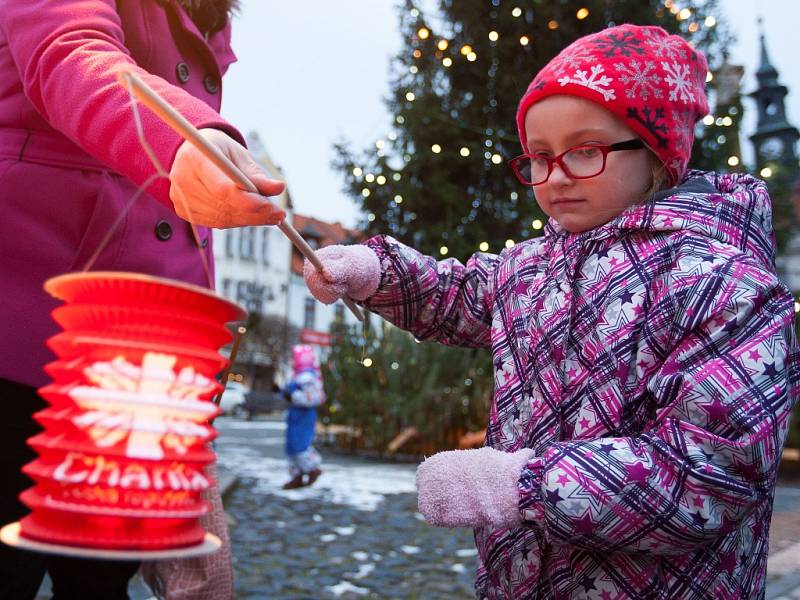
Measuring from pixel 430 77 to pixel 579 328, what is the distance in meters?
7.99

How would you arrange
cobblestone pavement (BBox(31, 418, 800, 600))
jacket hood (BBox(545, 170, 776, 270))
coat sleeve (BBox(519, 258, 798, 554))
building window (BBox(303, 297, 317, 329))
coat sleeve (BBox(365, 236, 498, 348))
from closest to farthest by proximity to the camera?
coat sleeve (BBox(519, 258, 798, 554))
jacket hood (BBox(545, 170, 776, 270))
coat sleeve (BBox(365, 236, 498, 348))
cobblestone pavement (BBox(31, 418, 800, 600))
building window (BBox(303, 297, 317, 329))

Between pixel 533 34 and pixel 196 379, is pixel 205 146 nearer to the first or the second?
pixel 196 379

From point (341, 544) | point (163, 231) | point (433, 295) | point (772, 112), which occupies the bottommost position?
point (341, 544)

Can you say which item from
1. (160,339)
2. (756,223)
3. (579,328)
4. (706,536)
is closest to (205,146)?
(160,339)

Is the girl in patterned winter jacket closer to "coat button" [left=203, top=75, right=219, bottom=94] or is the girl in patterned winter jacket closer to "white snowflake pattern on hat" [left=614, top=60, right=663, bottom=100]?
"white snowflake pattern on hat" [left=614, top=60, right=663, bottom=100]

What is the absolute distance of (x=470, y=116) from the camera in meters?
8.57

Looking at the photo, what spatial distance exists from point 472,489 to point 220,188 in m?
0.70

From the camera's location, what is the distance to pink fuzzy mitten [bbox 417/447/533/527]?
1287mm

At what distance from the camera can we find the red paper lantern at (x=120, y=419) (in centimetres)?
78

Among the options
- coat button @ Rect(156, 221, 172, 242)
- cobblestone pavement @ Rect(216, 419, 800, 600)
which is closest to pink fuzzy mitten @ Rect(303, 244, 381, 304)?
coat button @ Rect(156, 221, 172, 242)

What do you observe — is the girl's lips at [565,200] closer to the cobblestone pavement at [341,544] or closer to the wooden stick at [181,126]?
the wooden stick at [181,126]

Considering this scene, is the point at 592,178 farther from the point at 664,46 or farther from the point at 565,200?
the point at 664,46

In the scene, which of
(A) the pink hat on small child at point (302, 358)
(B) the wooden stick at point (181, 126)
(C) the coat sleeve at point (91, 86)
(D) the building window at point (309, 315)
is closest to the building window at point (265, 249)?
(D) the building window at point (309, 315)

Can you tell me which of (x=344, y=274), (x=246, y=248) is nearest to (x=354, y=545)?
(x=344, y=274)
